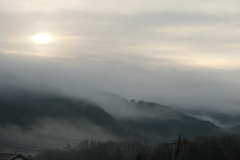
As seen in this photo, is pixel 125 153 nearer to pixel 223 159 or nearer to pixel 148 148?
pixel 148 148

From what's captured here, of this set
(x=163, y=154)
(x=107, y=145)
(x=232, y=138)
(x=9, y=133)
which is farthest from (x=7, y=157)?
(x=9, y=133)

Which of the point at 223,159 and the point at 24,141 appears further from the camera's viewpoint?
the point at 24,141

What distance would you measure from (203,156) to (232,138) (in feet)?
110

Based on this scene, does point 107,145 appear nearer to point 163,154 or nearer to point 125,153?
point 125,153

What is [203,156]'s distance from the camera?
115m

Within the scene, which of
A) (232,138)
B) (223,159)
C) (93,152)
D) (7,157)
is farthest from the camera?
(232,138)

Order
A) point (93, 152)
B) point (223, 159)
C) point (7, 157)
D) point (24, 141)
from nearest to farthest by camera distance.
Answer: point (7, 157) → point (223, 159) → point (93, 152) → point (24, 141)

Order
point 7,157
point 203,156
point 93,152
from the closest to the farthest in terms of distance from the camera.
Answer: point 7,157 < point 203,156 < point 93,152

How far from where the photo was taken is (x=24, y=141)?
536 ft

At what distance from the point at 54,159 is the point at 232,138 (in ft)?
223

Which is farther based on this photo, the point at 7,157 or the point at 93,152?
the point at 93,152

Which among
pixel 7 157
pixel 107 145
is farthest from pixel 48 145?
pixel 7 157

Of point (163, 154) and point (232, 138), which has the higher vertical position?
point (232, 138)

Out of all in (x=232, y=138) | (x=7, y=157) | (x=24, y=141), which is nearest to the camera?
(x=7, y=157)
